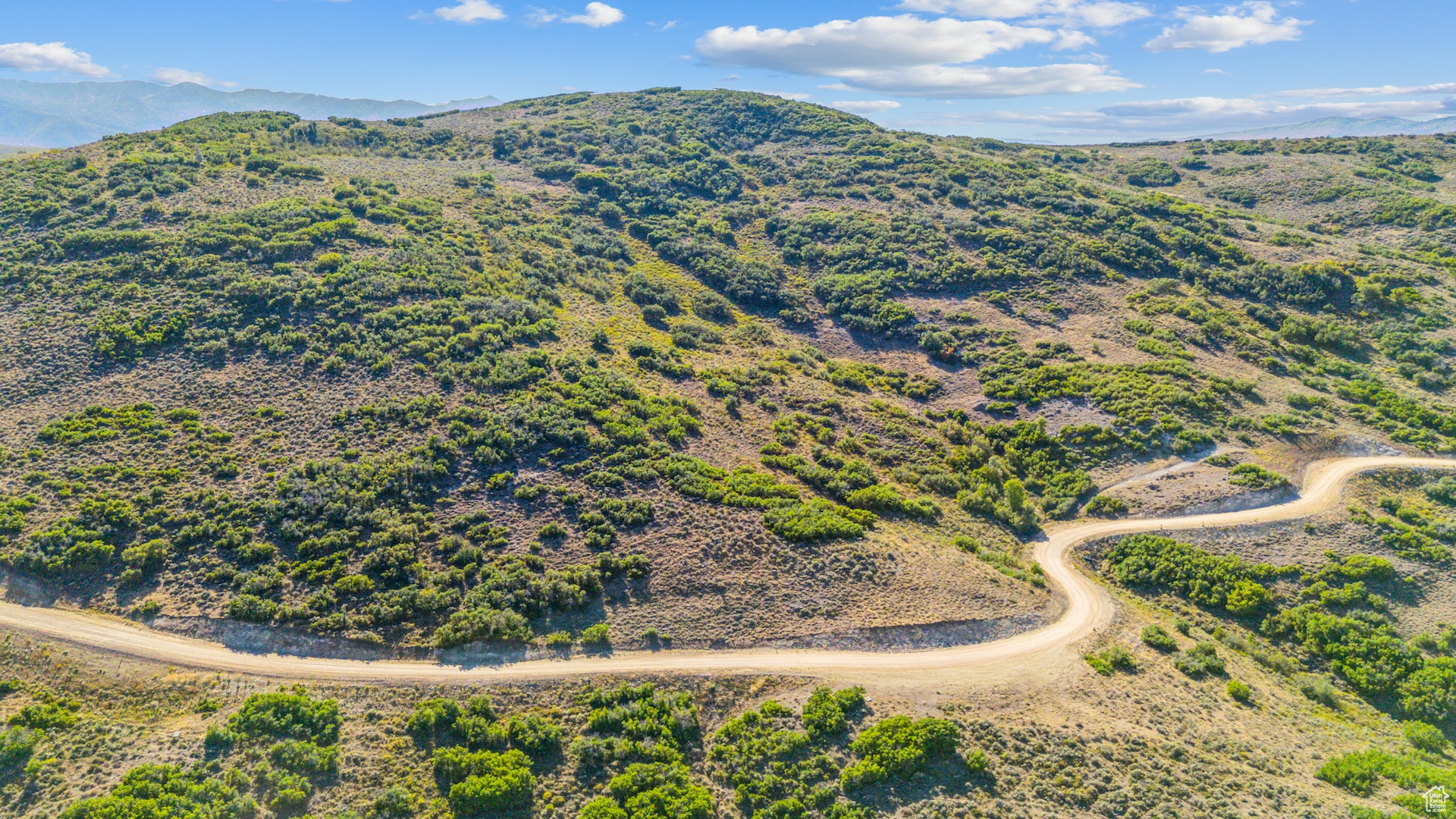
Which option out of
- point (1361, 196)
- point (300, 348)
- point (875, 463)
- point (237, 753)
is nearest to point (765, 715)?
point (237, 753)

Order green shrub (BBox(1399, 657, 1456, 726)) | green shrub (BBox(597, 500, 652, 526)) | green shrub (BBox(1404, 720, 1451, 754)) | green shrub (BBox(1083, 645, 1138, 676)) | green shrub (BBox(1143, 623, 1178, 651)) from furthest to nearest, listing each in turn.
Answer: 1. green shrub (BBox(597, 500, 652, 526))
2. green shrub (BBox(1143, 623, 1178, 651))
3. green shrub (BBox(1083, 645, 1138, 676))
4. green shrub (BBox(1399, 657, 1456, 726))
5. green shrub (BBox(1404, 720, 1451, 754))

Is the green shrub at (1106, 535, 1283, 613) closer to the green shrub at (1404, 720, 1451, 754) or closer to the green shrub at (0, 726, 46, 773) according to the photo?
the green shrub at (1404, 720, 1451, 754)

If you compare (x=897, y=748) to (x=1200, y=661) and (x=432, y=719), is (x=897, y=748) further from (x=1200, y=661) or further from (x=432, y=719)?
(x=432, y=719)

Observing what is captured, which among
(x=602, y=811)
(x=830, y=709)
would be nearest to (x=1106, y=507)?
(x=830, y=709)

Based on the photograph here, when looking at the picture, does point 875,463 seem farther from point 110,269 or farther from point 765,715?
point 110,269

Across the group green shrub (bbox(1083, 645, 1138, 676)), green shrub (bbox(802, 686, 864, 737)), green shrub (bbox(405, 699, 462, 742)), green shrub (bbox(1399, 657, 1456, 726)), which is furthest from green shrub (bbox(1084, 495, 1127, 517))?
green shrub (bbox(405, 699, 462, 742))

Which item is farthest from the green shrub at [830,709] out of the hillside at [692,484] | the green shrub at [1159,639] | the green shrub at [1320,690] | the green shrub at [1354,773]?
the green shrub at [1320,690]
